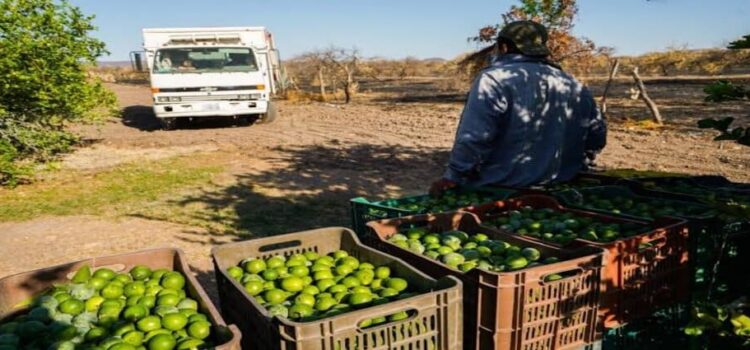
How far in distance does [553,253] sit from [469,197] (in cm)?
128

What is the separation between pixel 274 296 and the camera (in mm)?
2285

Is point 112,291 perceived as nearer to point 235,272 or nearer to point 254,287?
point 235,272

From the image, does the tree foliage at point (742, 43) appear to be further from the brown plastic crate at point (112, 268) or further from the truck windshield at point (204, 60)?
the truck windshield at point (204, 60)

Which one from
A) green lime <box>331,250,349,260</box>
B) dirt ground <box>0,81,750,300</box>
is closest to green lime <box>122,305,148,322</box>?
green lime <box>331,250,349,260</box>

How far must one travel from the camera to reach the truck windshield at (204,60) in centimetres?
1411

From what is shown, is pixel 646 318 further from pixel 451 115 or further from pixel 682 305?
pixel 451 115

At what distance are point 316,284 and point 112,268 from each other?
1.07 m

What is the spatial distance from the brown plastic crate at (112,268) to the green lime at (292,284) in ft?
1.18

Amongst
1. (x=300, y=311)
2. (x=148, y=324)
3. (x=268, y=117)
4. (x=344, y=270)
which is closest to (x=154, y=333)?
(x=148, y=324)

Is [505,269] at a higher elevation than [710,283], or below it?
higher

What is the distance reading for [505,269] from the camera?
252 centimetres

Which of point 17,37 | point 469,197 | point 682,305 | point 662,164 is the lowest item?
point 662,164

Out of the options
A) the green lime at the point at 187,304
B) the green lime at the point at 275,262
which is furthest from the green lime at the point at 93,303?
the green lime at the point at 275,262

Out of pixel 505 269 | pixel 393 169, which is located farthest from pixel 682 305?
pixel 393 169
